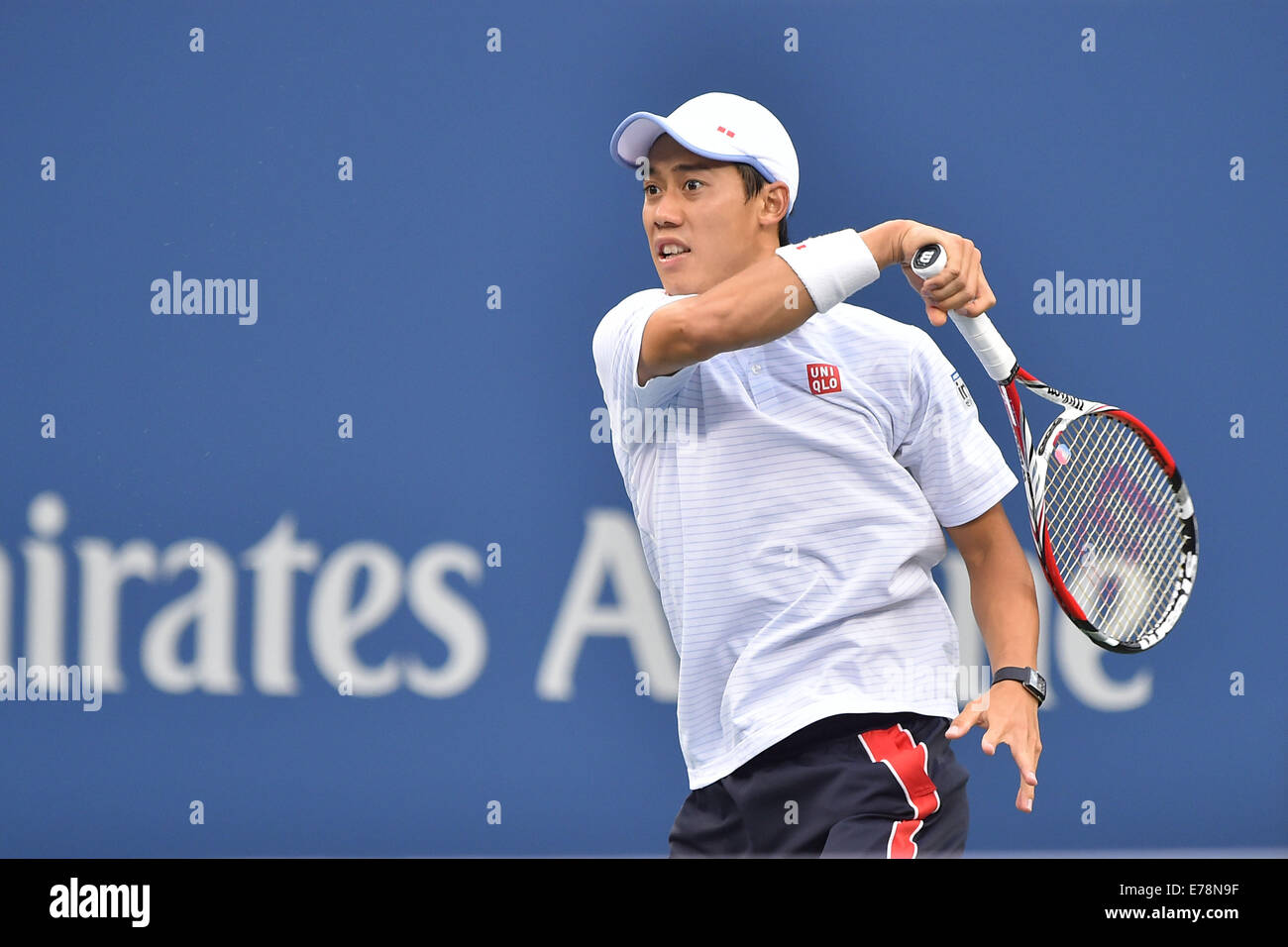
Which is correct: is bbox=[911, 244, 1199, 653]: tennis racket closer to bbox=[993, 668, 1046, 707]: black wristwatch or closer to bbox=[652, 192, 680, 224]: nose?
bbox=[993, 668, 1046, 707]: black wristwatch

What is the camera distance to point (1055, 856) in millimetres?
3717

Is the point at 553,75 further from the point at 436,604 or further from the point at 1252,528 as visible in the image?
the point at 1252,528

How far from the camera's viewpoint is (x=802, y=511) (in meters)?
2.37

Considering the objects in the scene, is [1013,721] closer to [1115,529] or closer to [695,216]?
[1115,529]

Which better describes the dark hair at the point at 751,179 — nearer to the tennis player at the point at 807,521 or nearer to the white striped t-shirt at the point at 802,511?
the tennis player at the point at 807,521

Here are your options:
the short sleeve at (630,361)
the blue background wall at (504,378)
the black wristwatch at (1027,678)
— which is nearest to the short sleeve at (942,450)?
the black wristwatch at (1027,678)

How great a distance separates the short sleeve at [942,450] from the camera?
247cm

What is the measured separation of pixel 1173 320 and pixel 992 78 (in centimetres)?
73

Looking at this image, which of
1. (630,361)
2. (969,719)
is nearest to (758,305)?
(630,361)

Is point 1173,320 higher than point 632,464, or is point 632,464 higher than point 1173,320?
point 1173,320
